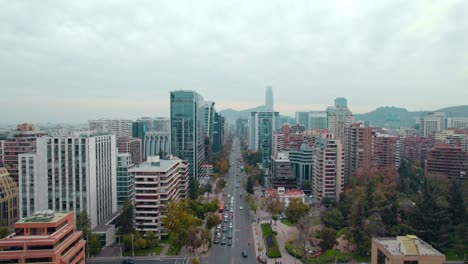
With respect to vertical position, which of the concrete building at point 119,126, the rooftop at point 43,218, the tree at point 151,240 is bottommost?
the tree at point 151,240

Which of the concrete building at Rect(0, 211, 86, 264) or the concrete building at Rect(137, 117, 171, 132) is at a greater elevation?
the concrete building at Rect(137, 117, 171, 132)

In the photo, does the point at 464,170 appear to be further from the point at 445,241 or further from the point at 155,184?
the point at 155,184

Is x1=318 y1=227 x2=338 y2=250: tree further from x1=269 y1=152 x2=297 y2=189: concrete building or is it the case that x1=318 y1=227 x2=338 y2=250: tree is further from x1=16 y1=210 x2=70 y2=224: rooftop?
x1=269 y1=152 x2=297 y2=189: concrete building

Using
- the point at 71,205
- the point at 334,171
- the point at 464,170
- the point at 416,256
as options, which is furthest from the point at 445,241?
the point at 71,205

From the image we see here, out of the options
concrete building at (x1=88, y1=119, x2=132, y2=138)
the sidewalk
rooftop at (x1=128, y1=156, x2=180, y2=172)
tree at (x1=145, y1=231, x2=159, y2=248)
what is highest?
concrete building at (x1=88, y1=119, x2=132, y2=138)

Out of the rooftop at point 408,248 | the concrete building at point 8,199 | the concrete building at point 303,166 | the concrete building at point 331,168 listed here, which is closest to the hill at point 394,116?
the concrete building at point 303,166

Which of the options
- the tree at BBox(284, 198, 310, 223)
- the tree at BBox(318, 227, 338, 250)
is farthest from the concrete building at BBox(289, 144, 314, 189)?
the tree at BBox(318, 227, 338, 250)

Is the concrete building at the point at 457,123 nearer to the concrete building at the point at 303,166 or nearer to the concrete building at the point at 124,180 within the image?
the concrete building at the point at 303,166
